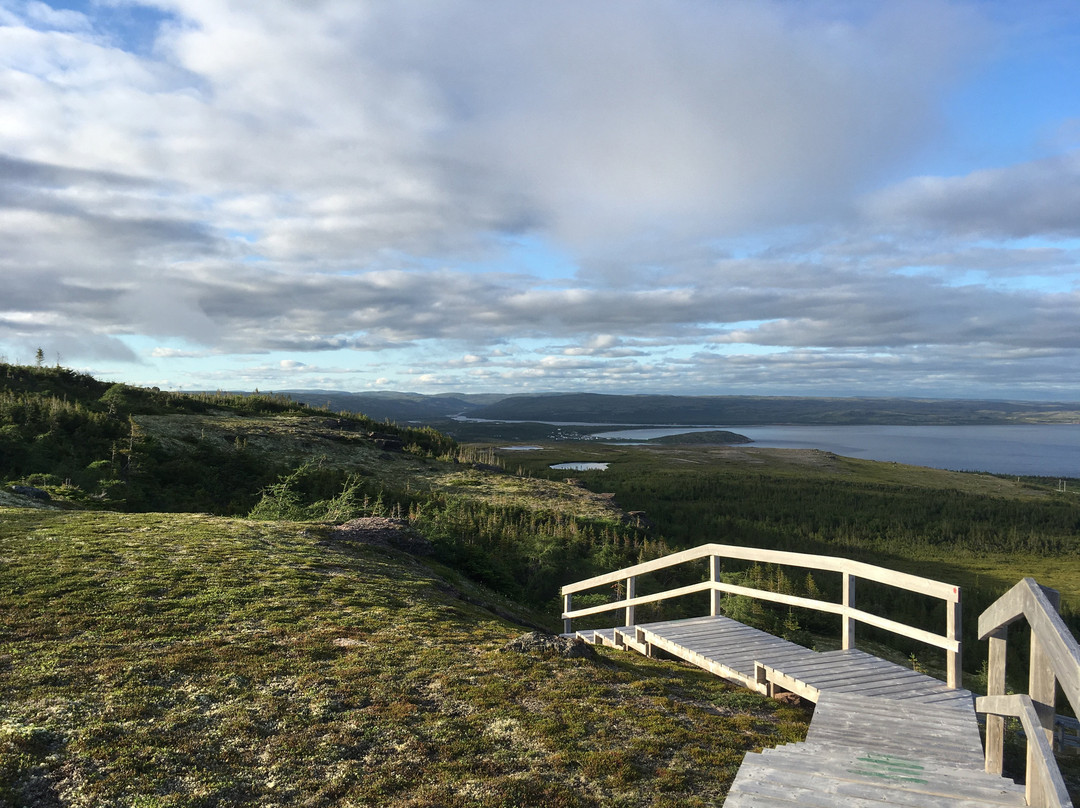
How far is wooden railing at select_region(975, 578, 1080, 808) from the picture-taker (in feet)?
9.37

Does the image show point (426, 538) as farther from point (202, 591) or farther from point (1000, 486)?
point (1000, 486)

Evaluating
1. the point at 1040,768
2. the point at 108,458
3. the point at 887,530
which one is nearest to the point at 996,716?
the point at 1040,768

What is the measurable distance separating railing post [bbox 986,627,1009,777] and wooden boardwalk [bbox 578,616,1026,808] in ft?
0.73

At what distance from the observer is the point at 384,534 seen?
1600cm

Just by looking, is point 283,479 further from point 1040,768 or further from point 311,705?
point 1040,768

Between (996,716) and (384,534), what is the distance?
13528mm

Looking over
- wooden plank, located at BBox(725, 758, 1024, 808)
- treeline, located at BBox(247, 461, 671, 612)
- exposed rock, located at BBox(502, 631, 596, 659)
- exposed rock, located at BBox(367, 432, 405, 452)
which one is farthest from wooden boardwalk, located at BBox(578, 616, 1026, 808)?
exposed rock, located at BBox(367, 432, 405, 452)

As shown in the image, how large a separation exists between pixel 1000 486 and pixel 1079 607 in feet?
202

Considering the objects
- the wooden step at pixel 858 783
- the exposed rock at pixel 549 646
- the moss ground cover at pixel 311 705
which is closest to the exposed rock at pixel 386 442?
the moss ground cover at pixel 311 705

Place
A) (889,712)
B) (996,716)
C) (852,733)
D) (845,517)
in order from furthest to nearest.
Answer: (845,517), (889,712), (852,733), (996,716)

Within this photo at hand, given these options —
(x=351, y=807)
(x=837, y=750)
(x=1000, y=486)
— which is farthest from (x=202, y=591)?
(x=1000, y=486)

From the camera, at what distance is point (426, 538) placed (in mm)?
17328

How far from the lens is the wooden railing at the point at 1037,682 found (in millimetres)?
2855

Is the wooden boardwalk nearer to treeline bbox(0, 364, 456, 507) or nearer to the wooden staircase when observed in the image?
the wooden staircase
